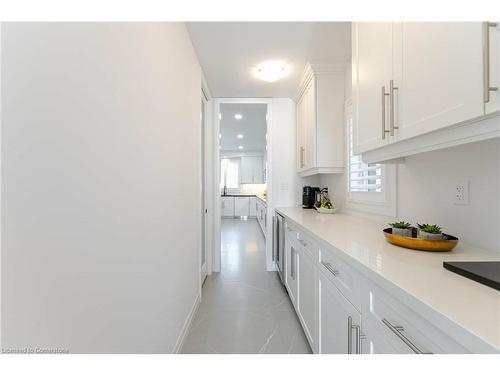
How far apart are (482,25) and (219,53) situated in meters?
2.09

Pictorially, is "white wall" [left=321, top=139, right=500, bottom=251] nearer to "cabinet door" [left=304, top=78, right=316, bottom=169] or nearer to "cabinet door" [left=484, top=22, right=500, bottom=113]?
"cabinet door" [left=484, top=22, right=500, bottom=113]

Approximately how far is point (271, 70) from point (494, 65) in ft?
7.13

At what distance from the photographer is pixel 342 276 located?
118cm

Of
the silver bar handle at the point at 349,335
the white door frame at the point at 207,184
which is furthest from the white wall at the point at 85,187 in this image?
the white door frame at the point at 207,184

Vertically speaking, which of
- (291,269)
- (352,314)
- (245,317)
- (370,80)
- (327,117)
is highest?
(327,117)

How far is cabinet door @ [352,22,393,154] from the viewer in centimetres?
130

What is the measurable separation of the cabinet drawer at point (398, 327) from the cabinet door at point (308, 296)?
0.70 m

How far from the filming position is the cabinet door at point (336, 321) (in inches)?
41.9

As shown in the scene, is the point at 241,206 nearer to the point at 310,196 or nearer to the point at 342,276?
the point at 310,196

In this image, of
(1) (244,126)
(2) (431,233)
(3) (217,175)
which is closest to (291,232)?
(2) (431,233)

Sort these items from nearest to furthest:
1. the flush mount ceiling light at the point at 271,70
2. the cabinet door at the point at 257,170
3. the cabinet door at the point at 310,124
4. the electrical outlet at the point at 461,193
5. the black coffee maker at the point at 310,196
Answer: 1. the electrical outlet at the point at 461,193
2. the flush mount ceiling light at the point at 271,70
3. the cabinet door at the point at 310,124
4. the black coffee maker at the point at 310,196
5. the cabinet door at the point at 257,170

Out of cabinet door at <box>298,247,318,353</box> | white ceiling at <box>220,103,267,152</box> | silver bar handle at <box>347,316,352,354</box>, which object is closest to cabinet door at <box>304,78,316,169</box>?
white ceiling at <box>220,103,267,152</box>

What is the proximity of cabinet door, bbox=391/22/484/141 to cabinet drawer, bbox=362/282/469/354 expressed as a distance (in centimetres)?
66

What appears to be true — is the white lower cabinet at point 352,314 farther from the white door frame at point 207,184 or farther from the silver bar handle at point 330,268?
the white door frame at point 207,184
